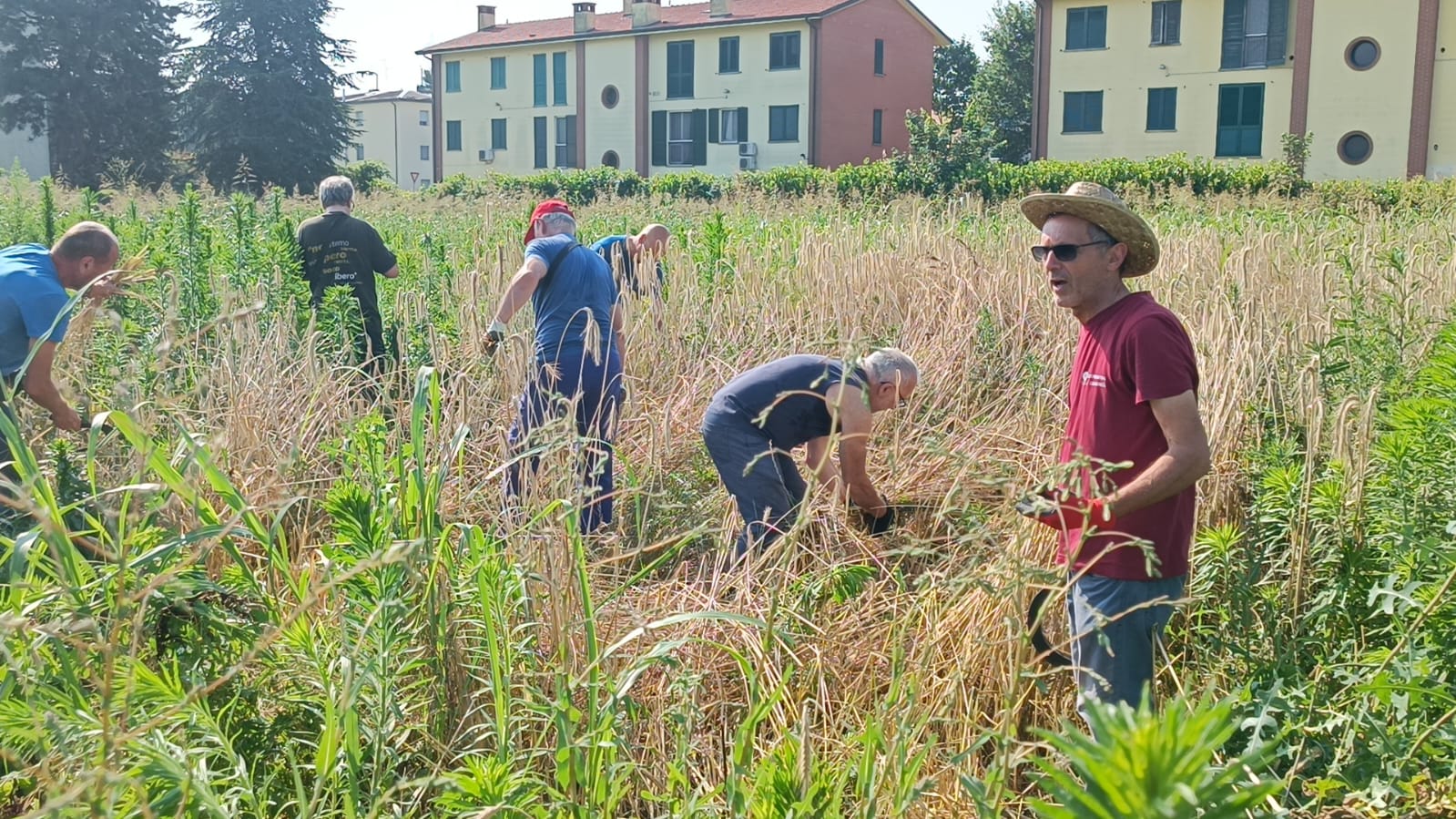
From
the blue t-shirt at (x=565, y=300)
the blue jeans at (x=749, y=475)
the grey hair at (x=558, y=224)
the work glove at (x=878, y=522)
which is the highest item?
the grey hair at (x=558, y=224)

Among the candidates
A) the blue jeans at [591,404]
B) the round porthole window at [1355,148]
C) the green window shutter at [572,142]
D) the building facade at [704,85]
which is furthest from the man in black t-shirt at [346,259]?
the green window shutter at [572,142]

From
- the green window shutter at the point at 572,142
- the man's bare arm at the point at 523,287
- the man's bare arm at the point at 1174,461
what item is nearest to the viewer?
the man's bare arm at the point at 1174,461

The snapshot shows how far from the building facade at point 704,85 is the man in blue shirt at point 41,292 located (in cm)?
4094

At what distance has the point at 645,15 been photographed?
162ft

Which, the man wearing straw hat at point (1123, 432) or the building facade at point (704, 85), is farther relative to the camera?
the building facade at point (704, 85)

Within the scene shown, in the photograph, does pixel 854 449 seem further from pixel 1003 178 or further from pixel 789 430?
pixel 1003 178

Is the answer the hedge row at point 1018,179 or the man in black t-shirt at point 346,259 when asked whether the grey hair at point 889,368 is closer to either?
the man in black t-shirt at point 346,259

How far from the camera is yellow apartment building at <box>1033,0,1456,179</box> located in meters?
32.6

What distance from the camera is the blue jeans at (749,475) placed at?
465 centimetres

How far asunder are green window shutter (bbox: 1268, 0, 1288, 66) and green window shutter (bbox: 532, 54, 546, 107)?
28366 mm

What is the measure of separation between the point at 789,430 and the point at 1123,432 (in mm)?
1834

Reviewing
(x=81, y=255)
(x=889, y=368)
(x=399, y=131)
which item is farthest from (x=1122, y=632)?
(x=399, y=131)

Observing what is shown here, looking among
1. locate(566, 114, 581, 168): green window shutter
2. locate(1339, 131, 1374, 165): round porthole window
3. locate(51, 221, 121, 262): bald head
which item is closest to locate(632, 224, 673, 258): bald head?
locate(51, 221, 121, 262): bald head

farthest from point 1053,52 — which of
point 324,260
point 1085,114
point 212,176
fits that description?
point 324,260
